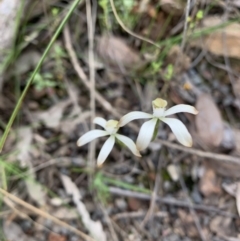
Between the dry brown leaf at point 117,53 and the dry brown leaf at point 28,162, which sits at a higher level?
the dry brown leaf at point 117,53

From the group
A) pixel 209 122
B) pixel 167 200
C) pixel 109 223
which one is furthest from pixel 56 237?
pixel 209 122

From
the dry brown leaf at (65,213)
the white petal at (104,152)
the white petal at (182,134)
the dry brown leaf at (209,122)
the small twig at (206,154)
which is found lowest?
the dry brown leaf at (65,213)

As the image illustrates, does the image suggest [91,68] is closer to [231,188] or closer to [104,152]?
[104,152]

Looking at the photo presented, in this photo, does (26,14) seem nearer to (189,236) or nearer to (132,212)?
(132,212)

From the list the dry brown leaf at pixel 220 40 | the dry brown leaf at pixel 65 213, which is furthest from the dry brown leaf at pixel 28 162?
the dry brown leaf at pixel 220 40

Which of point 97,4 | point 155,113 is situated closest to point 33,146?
point 97,4

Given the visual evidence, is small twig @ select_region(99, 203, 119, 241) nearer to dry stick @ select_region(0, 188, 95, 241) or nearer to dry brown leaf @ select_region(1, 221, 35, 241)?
dry stick @ select_region(0, 188, 95, 241)

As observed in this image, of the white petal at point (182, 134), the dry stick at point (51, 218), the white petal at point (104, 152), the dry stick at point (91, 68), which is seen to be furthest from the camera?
the dry stick at point (91, 68)

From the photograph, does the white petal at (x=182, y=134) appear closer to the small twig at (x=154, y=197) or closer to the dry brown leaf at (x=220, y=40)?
the small twig at (x=154, y=197)

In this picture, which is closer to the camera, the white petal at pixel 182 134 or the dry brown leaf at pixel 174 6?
the white petal at pixel 182 134
